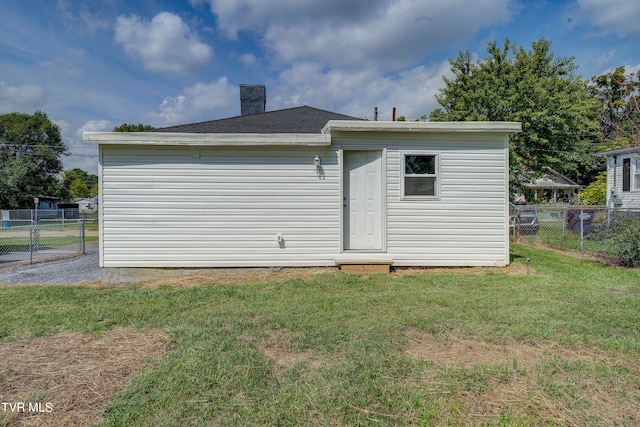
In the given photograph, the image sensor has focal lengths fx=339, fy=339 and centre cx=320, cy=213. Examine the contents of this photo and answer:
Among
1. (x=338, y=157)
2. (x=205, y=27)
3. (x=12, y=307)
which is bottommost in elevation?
(x=12, y=307)

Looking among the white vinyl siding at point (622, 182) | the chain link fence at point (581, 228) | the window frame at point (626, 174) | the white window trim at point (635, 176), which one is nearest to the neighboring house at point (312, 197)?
the chain link fence at point (581, 228)

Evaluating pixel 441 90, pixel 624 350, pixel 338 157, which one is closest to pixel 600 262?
pixel 624 350

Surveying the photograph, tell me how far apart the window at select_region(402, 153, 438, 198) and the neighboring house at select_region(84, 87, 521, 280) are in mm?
19

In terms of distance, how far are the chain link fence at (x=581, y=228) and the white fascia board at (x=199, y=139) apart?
19.6 feet

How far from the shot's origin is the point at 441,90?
64.2ft

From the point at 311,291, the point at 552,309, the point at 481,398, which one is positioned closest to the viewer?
the point at 481,398

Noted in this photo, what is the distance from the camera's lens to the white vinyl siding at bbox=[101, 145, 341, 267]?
5953mm

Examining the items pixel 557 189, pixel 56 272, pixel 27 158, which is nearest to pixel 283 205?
pixel 56 272

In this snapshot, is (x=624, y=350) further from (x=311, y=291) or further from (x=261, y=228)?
(x=261, y=228)

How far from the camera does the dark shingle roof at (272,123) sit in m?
8.28

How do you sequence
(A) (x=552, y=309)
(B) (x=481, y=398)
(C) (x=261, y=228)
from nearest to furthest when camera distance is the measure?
(B) (x=481, y=398)
(A) (x=552, y=309)
(C) (x=261, y=228)

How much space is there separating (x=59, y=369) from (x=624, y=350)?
443 cm

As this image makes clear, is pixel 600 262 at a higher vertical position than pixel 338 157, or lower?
lower

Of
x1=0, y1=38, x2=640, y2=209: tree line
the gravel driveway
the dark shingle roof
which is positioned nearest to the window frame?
x1=0, y1=38, x2=640, y2=209: tree line
